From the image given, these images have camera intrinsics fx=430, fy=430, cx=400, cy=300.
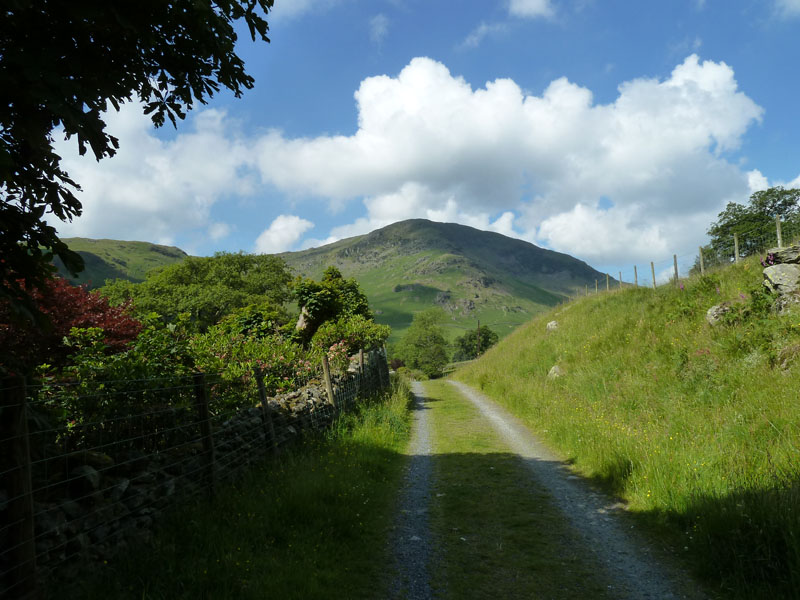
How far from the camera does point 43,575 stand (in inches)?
143

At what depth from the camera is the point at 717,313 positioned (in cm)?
1301

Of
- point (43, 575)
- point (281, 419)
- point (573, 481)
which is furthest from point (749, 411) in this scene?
point (43, 575)

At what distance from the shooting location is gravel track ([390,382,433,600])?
4637 millimetres

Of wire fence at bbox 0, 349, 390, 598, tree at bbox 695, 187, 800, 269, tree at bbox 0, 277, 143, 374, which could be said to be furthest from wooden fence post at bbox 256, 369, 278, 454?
tree at bbox 695, 187, 800, 269

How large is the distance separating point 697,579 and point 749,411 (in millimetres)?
4727

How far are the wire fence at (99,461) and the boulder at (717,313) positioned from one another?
12.7 metres

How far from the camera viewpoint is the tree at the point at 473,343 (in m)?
118

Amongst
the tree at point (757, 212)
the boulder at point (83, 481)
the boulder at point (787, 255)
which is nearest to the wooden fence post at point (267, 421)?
the boulder at point (83, 481)

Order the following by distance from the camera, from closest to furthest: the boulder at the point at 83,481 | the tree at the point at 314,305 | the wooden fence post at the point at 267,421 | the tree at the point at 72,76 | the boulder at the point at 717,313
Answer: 1. the tree at the point at 72,76
2. the boulder at the point at 83,481
3. the wooden fence post at the point at 267,421
4. the boulder at the point at 717,313
5. the tree at the point at 314,305

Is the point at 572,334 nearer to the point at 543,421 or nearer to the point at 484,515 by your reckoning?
the point at 543,421

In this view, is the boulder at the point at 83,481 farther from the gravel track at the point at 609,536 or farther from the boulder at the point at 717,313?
the boulder at the point at 717,313

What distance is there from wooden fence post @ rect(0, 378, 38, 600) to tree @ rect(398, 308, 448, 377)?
8476cm

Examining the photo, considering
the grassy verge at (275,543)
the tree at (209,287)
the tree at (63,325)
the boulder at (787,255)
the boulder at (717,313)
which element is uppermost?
the tree at (209,287)

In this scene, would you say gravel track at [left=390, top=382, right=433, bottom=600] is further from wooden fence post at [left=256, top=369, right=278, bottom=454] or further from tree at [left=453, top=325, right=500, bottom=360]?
tree at [left=453, top=325, right=500, bottom=360]
